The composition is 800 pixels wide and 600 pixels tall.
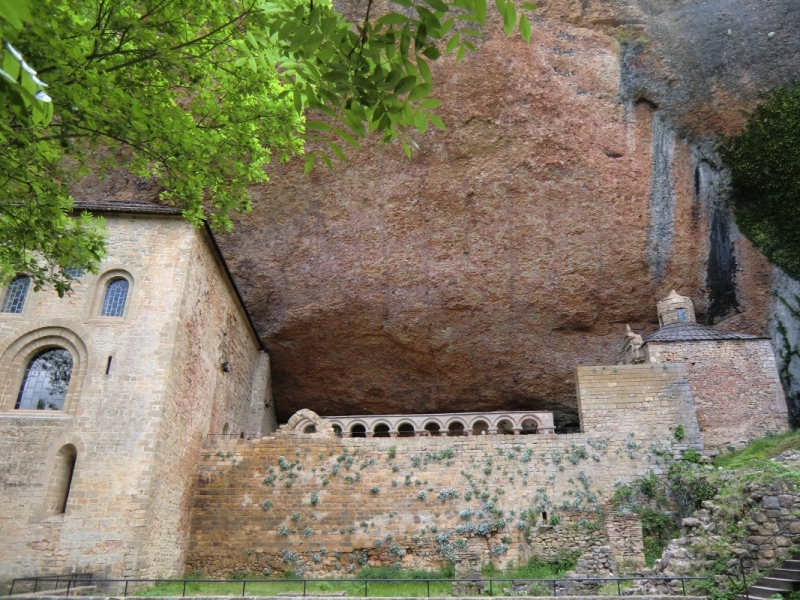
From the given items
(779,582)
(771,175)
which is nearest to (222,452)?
(779,582)

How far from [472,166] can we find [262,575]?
1301 centimetres

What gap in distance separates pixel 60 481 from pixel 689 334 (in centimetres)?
1713

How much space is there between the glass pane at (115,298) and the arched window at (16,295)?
1795mm

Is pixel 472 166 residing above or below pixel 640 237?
above

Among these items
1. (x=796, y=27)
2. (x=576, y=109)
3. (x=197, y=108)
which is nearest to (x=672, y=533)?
(x=576, y=109)

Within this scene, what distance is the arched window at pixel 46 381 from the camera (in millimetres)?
13320

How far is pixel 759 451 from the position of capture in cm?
1504

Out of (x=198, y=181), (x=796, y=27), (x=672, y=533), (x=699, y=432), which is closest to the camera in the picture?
(x=198, y=181)

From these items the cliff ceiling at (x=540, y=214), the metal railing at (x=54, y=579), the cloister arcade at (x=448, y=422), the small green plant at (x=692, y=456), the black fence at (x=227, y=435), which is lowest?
the metal railing at (x=54, y=579)

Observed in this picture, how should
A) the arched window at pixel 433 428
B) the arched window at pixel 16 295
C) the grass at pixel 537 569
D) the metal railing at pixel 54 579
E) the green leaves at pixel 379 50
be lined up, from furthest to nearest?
the arched window at pixel 433 428
the arched window at pixel 16 295
the grass at pixel 537 569
the metal railing at pixel 54 579
the green leaves at pixel 379 50

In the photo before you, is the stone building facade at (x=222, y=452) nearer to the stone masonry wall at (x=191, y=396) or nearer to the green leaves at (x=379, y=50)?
the stone masonry wall at (x=191, y=396)

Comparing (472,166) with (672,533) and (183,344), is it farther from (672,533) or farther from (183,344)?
(672,533)

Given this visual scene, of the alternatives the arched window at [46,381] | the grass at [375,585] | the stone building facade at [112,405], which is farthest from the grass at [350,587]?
the arched window at [46,381]

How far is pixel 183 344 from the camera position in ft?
47.5
